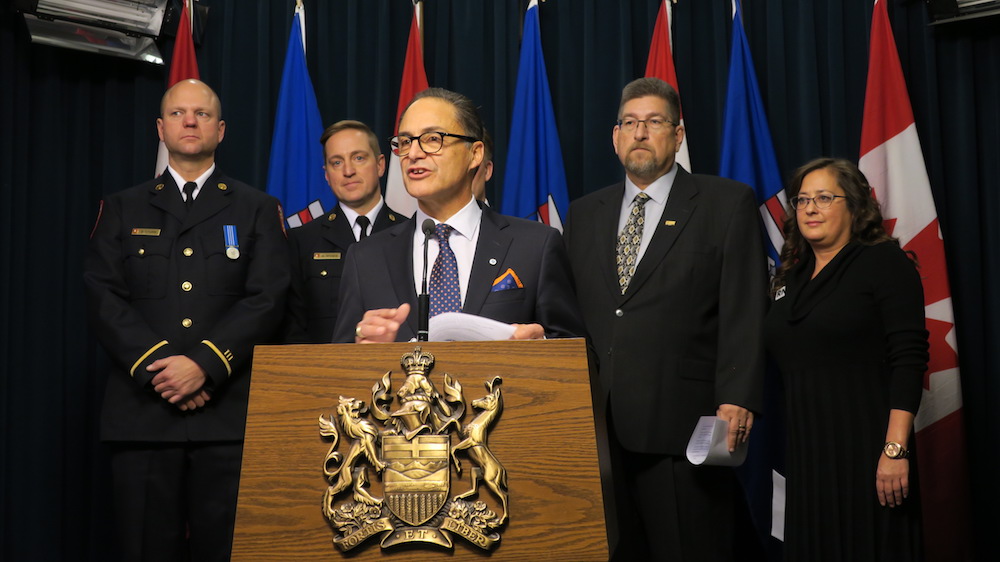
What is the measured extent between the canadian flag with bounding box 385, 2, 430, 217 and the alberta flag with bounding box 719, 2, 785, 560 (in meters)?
1.39

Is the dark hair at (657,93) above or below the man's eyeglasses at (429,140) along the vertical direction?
above

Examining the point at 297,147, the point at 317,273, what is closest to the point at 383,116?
the point at 297,147

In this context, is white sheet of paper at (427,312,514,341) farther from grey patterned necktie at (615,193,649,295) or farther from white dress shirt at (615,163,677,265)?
white dress shirt at (615,163,677,265)

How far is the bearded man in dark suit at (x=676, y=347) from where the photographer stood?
2.94 metres

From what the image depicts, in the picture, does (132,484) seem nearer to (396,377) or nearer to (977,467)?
(396,377)

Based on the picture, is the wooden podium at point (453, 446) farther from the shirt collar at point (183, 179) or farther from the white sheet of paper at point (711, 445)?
the shirt collar at point (183, 179)

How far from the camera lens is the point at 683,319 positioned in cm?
303

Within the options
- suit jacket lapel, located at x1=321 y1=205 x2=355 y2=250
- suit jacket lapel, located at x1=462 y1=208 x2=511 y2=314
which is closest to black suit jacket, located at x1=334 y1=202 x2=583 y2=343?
suit jacket lapel, located at x1=462 y1=208 x2=511 y2=314

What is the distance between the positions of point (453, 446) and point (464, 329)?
11.7 inches

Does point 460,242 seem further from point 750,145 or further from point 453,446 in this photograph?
point 750,145

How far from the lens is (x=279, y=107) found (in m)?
4.54

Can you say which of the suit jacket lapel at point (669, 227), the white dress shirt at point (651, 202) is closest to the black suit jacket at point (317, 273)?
the white dress shirt at point (651, 202)

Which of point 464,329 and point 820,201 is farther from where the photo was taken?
point 820,201

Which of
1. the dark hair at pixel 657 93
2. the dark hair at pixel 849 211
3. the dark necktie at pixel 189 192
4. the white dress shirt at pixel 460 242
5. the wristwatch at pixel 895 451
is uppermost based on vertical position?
the dark hair at pixel 657 93
